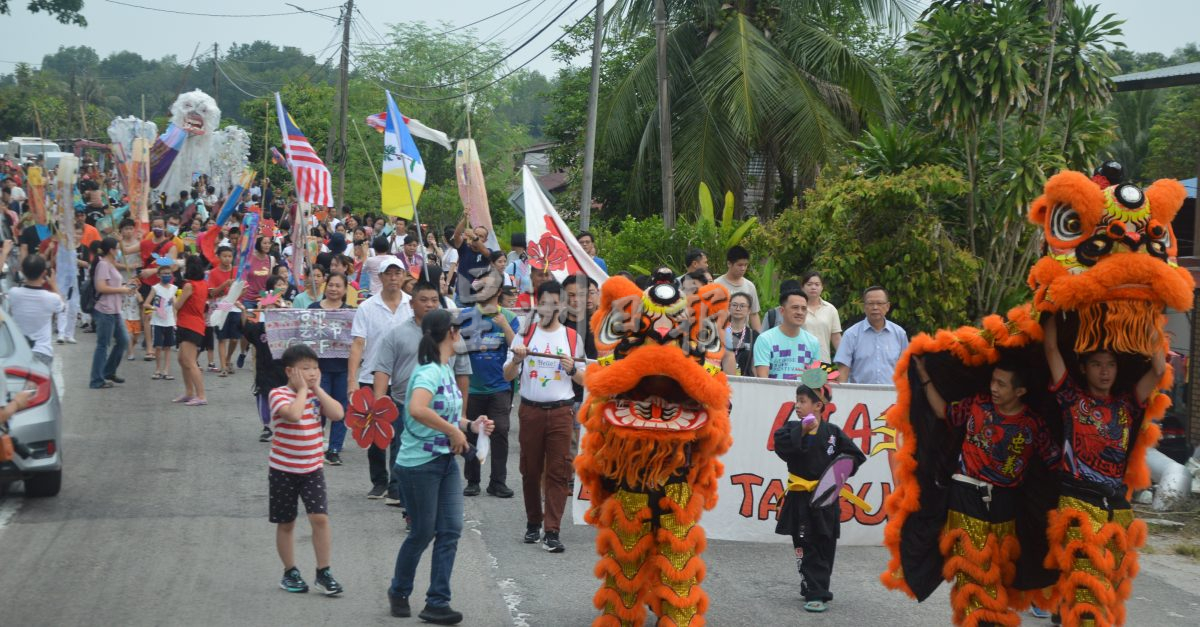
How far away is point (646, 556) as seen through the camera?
6.30 metres

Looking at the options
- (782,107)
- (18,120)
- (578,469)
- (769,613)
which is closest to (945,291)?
(769,613)

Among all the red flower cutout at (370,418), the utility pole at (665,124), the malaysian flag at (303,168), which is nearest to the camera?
the red flower cutout at (370,418)

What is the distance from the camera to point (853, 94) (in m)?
22.9

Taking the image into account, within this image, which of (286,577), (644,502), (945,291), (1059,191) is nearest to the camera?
(1059,191)

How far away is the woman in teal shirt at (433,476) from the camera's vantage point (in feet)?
21.5

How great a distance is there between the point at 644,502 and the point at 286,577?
7.57ft

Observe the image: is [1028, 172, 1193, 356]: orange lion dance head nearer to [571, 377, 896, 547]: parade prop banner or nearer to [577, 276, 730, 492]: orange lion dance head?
[577, 276, 730, 492]: orange lion dance head

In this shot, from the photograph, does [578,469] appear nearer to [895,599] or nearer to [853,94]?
[895,599]

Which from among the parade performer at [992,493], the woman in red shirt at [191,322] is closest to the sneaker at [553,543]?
the parade performer at [992,493]

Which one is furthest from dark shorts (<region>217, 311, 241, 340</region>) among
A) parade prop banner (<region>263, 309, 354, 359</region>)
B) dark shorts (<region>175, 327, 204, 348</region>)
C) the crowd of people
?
parade prop banner (<region>263, 309, 354, 359</region>)

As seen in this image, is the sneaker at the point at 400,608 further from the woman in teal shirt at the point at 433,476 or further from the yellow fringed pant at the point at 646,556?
the yellow fringed pant at the point at 646,556

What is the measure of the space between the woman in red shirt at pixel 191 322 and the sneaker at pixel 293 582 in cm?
664

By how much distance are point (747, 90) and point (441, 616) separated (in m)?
16.1

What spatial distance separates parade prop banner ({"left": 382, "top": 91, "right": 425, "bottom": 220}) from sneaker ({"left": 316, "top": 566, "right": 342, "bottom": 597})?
644cm
